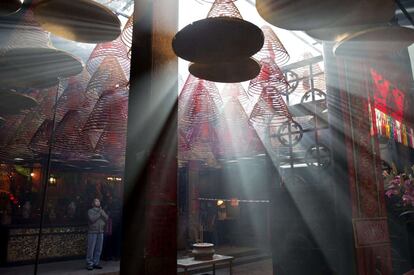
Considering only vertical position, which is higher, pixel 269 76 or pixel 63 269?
pixel 269 76

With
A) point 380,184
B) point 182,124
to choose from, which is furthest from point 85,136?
point 380,184

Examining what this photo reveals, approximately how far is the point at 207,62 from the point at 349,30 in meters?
0.92

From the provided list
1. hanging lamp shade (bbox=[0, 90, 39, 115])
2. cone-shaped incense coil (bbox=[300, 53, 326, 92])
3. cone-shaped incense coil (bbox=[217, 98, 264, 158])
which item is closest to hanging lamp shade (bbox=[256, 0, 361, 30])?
hanging lamp shade (bbox=[0, 90, 39, 115])

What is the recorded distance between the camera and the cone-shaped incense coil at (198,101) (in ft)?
11.4

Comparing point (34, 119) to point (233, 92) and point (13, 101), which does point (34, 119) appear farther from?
point (233, 92)

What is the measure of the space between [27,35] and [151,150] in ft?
3.91

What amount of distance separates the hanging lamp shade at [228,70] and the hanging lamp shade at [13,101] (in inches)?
55.6

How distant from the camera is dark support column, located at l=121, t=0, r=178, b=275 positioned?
5.65 feet

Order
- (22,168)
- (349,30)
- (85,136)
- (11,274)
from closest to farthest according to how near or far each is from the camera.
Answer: (349,30) < (85,136) < (11,274) < (22,168)

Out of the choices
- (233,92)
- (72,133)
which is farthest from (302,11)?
(72,133)

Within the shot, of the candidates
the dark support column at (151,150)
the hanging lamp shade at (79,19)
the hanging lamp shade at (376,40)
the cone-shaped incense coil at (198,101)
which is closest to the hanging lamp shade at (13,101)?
the hanging lamp shade at (79,19)

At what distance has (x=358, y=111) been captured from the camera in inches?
168

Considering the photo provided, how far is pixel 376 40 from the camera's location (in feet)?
6.47

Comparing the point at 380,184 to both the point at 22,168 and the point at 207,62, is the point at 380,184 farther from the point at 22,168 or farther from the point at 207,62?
the point at 22,168
